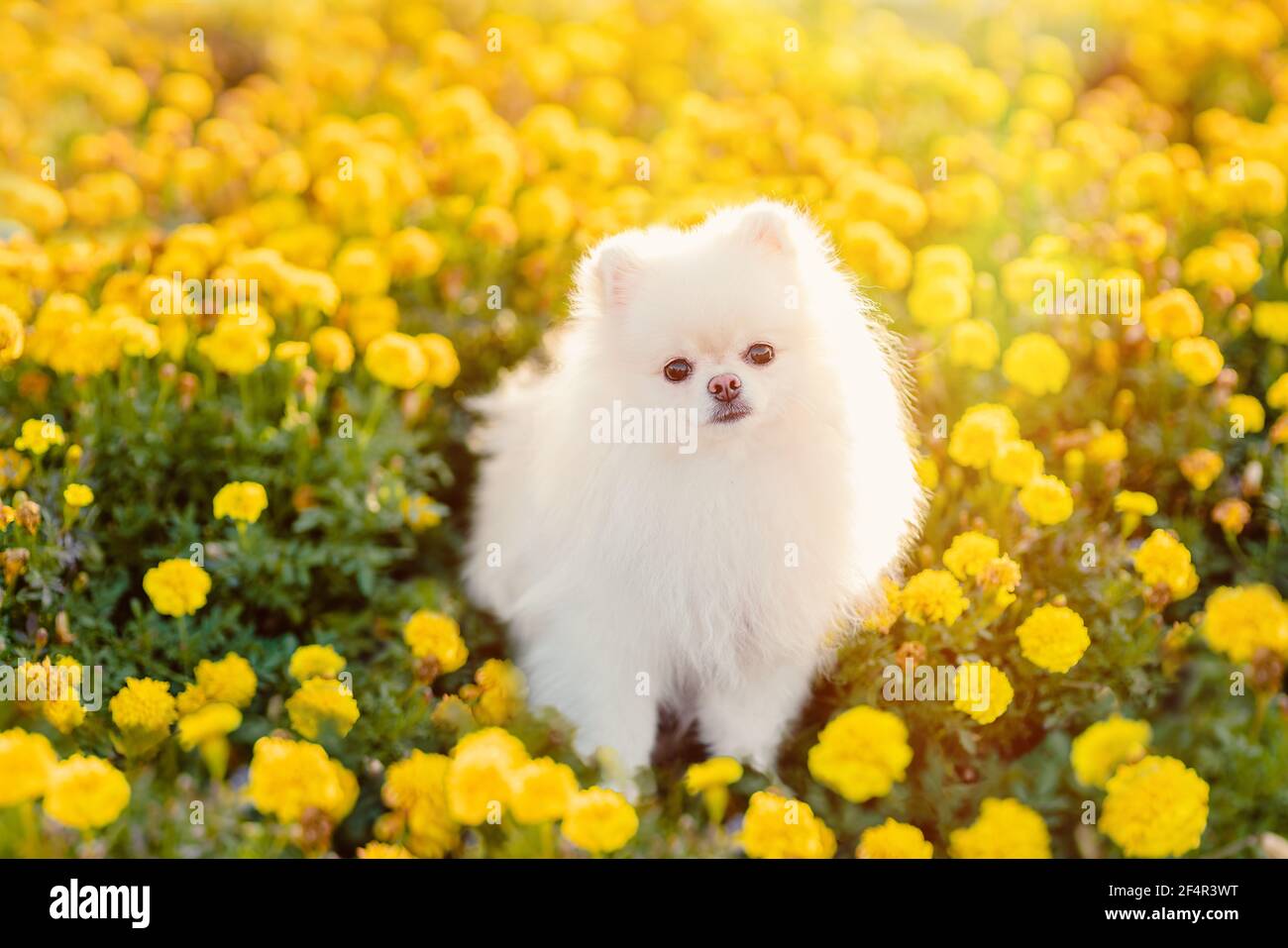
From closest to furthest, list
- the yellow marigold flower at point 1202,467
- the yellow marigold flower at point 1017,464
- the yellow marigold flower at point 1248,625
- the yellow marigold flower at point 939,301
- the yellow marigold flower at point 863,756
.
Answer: the yellow marigold flower at point 863,756, the yellow marigold flower at point 1248,625, the yellow marigold flower at point 1017,464, the yellow marigold flower at point 1202,467, the yellow marigold flower at point 939,301

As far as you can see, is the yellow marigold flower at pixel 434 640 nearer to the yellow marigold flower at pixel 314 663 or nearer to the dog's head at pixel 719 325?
the yellow marigold flower at pixel 314 663

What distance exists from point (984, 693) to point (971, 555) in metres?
0.40

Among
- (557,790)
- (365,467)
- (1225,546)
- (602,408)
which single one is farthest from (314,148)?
(1225,546)

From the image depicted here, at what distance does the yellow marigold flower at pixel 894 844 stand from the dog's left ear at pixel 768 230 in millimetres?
1353

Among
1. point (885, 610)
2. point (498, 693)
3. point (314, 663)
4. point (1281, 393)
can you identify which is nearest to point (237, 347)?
point (314, 663)

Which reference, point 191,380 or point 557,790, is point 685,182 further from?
point 557,790

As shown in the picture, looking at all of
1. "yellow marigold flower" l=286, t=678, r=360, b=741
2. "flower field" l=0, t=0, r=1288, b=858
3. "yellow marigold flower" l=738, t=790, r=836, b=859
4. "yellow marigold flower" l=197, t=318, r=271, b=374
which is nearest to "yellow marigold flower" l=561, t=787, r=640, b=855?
"flower field" l=0, t=0, r=1288, b=858

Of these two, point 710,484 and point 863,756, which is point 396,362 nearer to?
point 710,484

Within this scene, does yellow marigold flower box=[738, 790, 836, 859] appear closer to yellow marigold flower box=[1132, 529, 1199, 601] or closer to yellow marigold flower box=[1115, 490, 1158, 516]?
yellow marigold flower box=[1132, 529, 1199, 601]

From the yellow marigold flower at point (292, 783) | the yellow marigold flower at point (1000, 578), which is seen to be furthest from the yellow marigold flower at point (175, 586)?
the yellow marigold flower at point (1000, 578)

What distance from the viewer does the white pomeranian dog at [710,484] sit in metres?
2.74

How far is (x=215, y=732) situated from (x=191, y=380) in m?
1.35

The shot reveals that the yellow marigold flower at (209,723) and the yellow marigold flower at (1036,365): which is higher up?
the yellow marigold flower at (1036,365)

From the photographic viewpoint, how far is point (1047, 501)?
3047 millimetres
